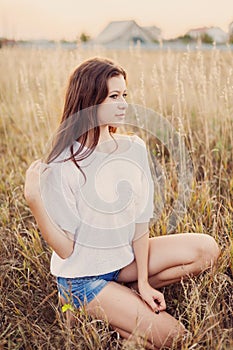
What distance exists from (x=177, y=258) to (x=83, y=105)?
23.9 inches

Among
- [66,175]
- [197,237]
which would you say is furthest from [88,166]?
[197,237]

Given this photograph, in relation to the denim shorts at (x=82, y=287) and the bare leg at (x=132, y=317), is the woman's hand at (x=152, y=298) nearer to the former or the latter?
the bare leg at (x=132, y=317)

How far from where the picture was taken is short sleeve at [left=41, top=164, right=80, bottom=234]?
1.69m

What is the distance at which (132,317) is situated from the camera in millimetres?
1629

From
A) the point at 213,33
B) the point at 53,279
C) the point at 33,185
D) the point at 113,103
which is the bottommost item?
the point at 53,279

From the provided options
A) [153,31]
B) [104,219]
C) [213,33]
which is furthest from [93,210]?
[153,31]

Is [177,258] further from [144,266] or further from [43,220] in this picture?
[43,220]

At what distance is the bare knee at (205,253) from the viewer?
69.2 inches

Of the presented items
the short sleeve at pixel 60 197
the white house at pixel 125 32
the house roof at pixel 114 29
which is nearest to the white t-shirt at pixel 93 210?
the short sleeve at pixel 60 197

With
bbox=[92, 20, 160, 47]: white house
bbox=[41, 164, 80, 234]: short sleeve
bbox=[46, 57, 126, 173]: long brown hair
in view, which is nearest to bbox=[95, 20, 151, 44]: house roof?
bbox=[92, 20, 160, 47]: white house

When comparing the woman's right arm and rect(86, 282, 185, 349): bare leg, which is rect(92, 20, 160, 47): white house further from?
rect(86, 282, 185, 349): bare leg

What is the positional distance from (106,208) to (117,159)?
0.56ft

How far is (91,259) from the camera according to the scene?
5.50ft

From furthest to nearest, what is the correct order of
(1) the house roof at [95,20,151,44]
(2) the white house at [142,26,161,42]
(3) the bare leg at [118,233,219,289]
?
(1) the house roof at [95,20,151,44] < (2) the white house at [142,26,161,42] < (3) the bare leg at [118,233,219,289]
